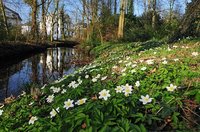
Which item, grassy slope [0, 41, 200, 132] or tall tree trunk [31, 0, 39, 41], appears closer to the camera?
grassy slope [0, 41, 200, 132]

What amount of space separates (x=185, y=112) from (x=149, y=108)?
41cm

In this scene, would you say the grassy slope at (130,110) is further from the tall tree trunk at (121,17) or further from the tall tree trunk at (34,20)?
the tall tree trunk at (34,20)

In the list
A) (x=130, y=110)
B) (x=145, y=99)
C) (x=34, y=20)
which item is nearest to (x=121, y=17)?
(x=34, y=20)

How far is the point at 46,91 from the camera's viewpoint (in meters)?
5.27

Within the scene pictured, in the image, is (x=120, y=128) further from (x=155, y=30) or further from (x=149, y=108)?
(x=155, y=30)

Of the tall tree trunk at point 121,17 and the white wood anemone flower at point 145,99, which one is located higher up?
the tall tree trunk at point 121,17

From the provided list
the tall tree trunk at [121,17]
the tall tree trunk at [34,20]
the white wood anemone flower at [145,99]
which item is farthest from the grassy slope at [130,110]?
the tall tree trunk at [34,20]

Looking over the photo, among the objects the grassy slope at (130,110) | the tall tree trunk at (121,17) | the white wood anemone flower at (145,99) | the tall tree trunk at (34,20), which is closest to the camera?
the grassy slope at (130,110)

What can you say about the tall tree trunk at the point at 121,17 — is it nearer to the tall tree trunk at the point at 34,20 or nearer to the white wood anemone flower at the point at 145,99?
the tall tree trunk at the point at 34,20

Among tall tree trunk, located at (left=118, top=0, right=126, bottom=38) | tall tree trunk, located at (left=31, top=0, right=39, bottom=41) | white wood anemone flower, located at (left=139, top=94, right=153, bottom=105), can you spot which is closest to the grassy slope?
white wood anemone flower, located at (left=139, top=94, right=153, bottom=105)

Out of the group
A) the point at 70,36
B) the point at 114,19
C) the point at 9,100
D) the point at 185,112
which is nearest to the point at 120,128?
the point at 185,112

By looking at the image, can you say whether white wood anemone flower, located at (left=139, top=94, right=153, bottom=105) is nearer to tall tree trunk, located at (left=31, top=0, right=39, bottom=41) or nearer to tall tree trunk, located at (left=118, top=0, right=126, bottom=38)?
tall tree trunk, located at (left=118, top=0, right=126, bottom=38)

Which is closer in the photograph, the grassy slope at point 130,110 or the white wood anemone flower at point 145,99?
the grassy slope at point 130,110

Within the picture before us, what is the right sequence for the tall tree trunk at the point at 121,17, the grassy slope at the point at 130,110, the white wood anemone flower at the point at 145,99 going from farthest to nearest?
1. the tall tree trunk at the point at 121,17
2. the white wood anemone flower at the point at 145,99
3. the grassy slope at the point at 130,110
